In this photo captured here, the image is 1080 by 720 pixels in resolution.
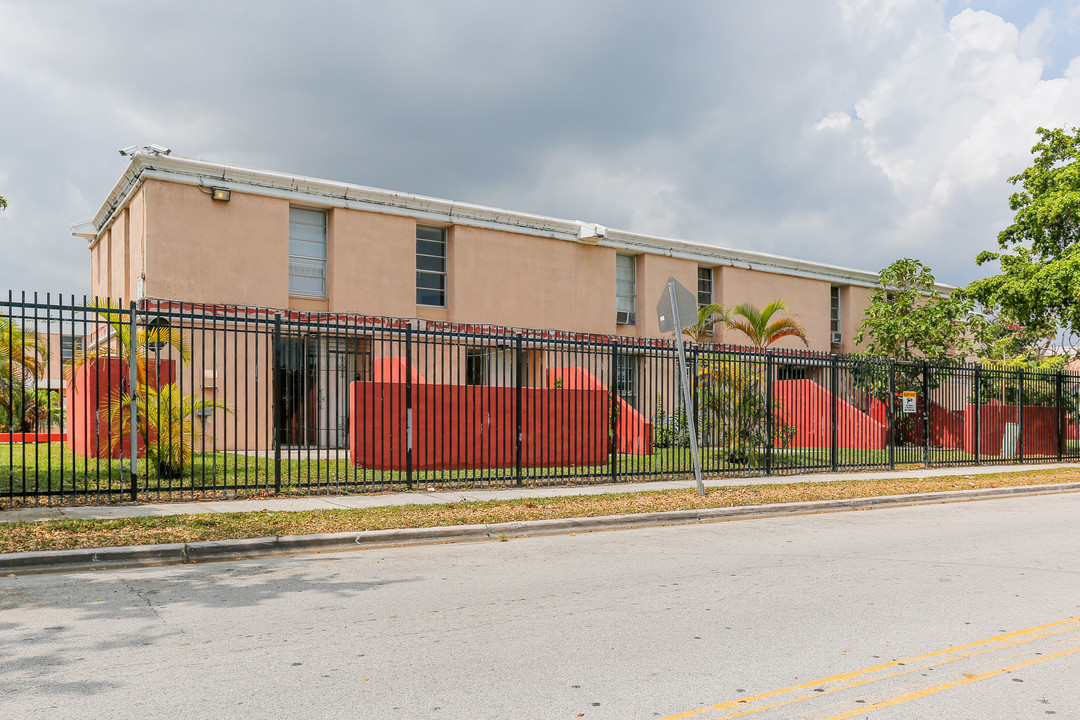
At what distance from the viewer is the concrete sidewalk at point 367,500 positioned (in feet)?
33.9

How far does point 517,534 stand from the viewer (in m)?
10.3

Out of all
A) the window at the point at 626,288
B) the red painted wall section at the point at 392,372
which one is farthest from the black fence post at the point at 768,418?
the window at the point at 626,288

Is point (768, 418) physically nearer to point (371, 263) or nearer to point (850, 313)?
point (371, 263)

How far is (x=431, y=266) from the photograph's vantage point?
2556 cm

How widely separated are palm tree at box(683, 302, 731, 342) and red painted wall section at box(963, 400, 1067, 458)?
7767 mm

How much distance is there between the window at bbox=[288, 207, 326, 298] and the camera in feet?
76.0

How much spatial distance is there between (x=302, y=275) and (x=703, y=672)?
20.2 m

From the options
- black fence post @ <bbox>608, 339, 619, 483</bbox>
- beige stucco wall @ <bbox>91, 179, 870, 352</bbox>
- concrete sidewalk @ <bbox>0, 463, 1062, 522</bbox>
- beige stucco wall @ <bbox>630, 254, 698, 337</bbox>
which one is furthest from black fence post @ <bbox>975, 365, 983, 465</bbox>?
black fence post @ <bbox>608, 339, 619, 483</bbox>

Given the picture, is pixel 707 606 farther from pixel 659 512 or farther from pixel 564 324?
pixel 564 324

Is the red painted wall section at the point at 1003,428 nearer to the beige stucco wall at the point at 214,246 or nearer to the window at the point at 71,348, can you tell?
the beige stucco wall at the point at 214,246

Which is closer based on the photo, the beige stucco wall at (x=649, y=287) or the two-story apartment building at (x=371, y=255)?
the two-story apartment building at (x=371, y=255)

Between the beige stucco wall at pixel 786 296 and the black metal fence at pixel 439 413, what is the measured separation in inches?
322

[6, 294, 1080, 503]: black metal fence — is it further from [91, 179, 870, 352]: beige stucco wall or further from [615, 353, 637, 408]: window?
[91, 179, 870, 352]: beige stucco wall

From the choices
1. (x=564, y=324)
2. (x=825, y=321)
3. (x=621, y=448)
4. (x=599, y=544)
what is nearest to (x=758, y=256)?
(x=825, y=321)
